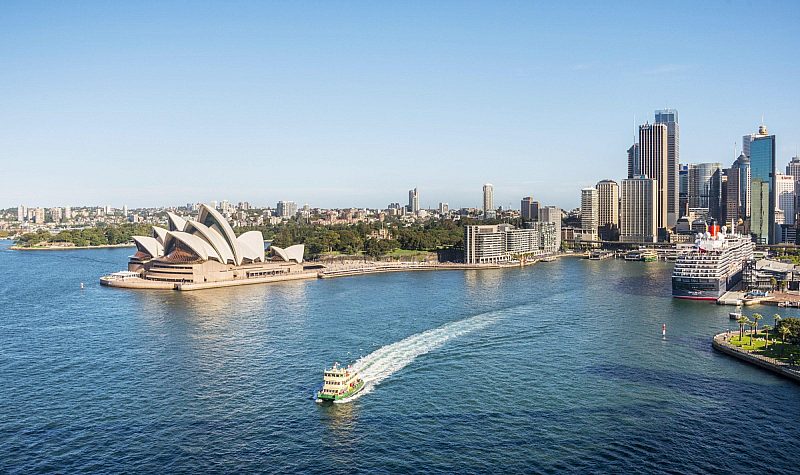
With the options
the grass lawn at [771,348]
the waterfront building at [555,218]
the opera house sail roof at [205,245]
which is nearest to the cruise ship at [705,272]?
the grass lawn at [771,348]

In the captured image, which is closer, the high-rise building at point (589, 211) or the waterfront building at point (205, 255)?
the waterfront building at point (205, 255)

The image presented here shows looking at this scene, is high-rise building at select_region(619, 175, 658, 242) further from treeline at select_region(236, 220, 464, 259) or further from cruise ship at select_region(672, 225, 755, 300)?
cruise ship at select_region(672, 225, 755, 300)

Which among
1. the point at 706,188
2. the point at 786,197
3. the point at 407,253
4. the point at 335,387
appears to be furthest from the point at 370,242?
the point at 706,188

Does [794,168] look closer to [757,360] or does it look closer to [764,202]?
[764,202]

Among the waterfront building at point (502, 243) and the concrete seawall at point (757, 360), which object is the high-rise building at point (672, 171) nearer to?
the waterfront building at point (502, 243)

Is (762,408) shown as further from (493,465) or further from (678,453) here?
(493,465)

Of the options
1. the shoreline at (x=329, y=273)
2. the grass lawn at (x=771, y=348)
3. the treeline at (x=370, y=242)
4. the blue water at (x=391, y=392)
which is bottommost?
the blue water at (x=391, y=392)
